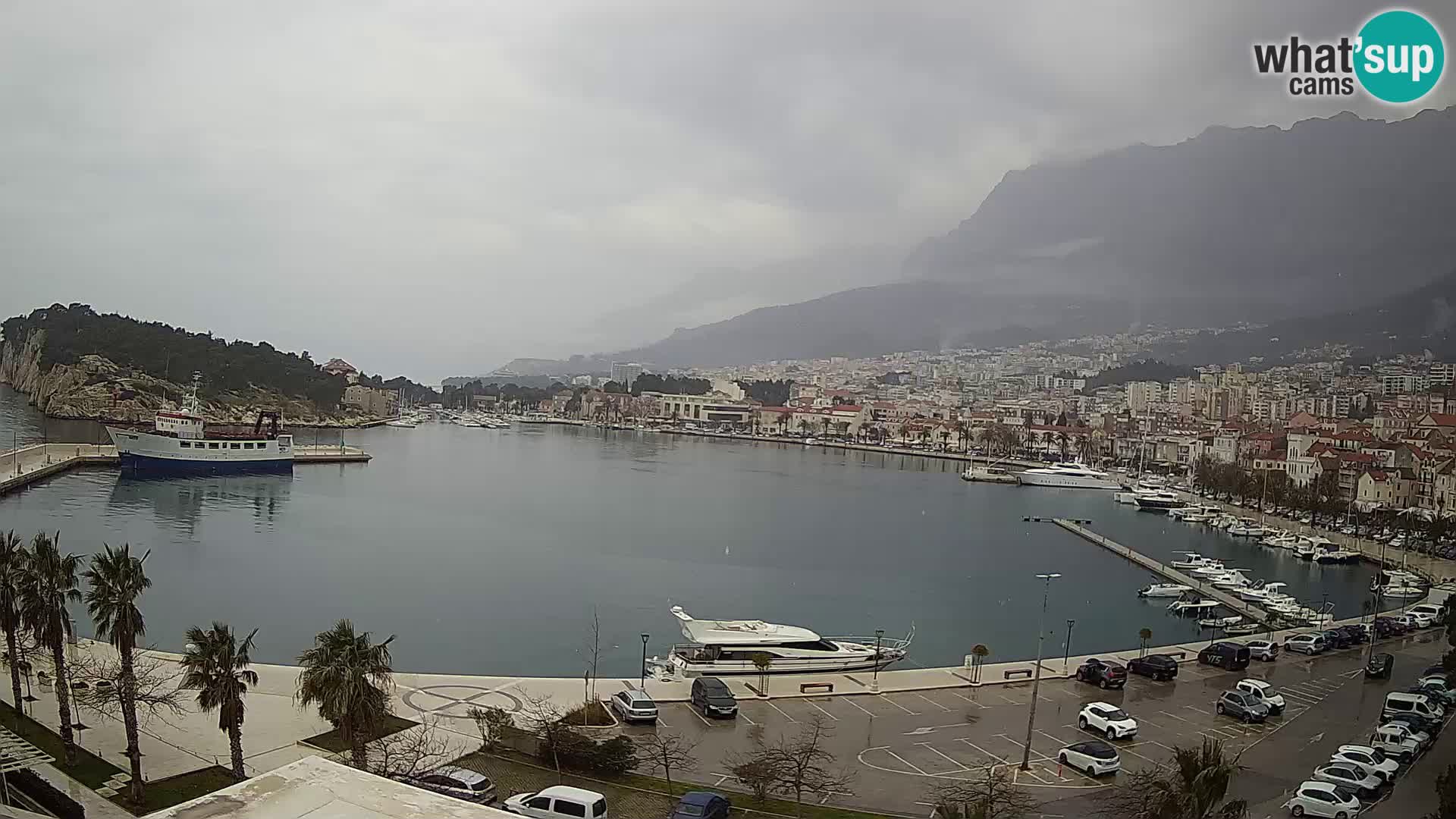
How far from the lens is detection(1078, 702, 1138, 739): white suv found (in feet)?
26.3

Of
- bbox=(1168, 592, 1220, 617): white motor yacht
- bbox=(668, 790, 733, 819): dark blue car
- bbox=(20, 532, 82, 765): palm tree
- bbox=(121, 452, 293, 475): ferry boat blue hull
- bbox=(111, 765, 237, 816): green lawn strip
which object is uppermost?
bbox=(20, 532, 82, 765): palm tree

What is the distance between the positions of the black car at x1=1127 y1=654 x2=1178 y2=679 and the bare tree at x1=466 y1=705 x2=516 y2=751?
22.4 feet

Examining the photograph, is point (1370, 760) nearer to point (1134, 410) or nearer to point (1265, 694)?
point (1265, 694)

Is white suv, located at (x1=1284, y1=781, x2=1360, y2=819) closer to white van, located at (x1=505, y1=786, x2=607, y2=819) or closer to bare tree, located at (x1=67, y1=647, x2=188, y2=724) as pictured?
white van, located at (x1=505, y1=786, x2=607, y2=819)

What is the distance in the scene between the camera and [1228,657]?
10695mm

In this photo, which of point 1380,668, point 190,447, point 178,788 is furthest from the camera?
point 190,447

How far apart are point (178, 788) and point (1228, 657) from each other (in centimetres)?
1036

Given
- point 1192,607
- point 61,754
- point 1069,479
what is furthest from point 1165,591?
point 1069,479

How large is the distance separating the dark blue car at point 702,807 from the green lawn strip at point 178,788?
2826 millimetres

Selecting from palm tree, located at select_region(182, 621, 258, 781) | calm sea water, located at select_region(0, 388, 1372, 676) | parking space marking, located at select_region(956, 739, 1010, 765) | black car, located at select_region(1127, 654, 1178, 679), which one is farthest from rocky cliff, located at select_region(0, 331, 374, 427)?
parking space marking, located at select_region(956, 739, 1010, 765)

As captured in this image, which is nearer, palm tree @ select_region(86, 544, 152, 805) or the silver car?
palm tree @ select_region(86, 544, 152, 805)

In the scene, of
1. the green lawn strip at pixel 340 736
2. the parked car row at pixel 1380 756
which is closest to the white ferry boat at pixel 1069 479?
the parked car row at pixel 1380 756

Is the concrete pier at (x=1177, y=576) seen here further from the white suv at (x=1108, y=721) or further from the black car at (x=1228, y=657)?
the white suv at (x=1108, y=721)

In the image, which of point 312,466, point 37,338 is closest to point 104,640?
point 312,466
